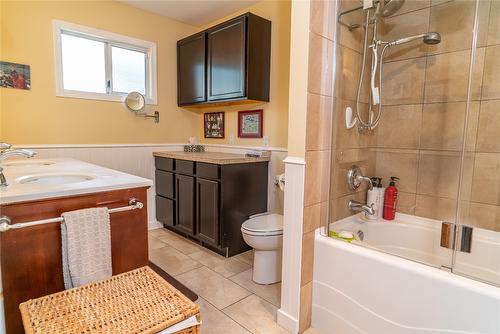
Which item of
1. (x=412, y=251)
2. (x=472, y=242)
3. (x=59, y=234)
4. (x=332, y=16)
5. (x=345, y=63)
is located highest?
(x=332, y=16)

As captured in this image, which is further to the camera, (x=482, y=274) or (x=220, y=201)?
(x=220, y=201)

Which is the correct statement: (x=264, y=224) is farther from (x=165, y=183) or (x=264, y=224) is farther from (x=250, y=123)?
(x=165, y=183)

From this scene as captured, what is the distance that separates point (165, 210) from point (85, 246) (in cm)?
203

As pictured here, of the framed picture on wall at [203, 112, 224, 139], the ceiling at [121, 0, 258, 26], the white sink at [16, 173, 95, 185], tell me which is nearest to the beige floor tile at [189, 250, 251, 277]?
the white sink at [16, 173, 95, 185]

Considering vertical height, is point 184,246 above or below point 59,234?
below

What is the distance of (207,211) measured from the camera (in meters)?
2.65

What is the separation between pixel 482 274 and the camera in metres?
1.29

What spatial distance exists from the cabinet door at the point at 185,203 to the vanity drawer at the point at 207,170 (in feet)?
0.51

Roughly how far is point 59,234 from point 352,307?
1.46 m

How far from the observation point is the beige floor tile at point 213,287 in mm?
1959

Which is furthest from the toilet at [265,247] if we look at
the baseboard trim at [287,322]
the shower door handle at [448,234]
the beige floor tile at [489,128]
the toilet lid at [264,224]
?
the beige floor tile at [489,128]

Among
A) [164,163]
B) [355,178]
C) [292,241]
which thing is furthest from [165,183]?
[355,178]

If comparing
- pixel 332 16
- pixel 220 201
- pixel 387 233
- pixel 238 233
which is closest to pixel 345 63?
pixel 332 16

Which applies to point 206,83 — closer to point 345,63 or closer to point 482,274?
point 345,63
